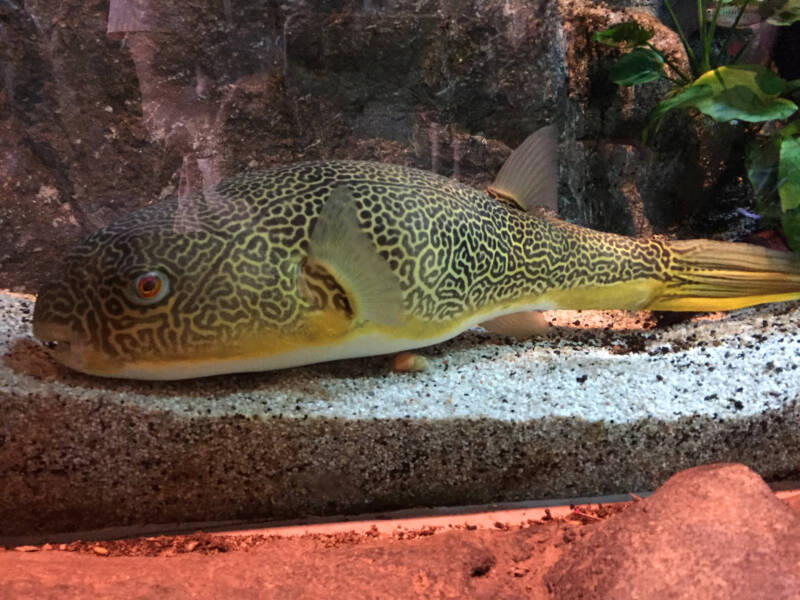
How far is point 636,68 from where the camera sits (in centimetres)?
312

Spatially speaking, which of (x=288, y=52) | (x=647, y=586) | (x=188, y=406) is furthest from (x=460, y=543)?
(x=288, y=52)

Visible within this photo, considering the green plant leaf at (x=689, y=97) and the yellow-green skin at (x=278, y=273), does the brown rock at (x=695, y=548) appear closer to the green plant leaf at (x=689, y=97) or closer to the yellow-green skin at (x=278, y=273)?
the yellow-green skin at (x=278, y=273)

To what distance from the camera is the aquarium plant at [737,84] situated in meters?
2.91

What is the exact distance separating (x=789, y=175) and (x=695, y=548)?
7.37 feet

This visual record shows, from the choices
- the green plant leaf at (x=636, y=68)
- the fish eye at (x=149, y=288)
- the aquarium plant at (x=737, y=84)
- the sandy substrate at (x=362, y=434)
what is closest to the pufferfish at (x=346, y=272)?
the fish eye at (x=149, y=288)

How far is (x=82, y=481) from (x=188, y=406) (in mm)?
388

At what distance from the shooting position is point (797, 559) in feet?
4.42

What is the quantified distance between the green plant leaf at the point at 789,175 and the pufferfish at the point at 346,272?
264mm

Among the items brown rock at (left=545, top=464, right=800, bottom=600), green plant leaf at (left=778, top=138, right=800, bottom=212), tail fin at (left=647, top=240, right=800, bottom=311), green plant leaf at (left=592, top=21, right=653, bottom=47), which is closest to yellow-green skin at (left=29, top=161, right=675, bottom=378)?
tail fin at (left=647, top=240, right=800, bottom=311)

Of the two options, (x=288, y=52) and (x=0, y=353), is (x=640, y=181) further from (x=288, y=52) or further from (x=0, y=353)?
(x=0, y=353)

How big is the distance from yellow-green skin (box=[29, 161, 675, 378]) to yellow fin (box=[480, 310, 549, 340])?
0.13 metres

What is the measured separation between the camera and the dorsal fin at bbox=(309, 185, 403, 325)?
2068 millimetres

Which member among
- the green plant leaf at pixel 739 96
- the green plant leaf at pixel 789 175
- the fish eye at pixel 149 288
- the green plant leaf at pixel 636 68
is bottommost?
the fish eye at pixel 149 288

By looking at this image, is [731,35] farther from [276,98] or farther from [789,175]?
[276,98]
